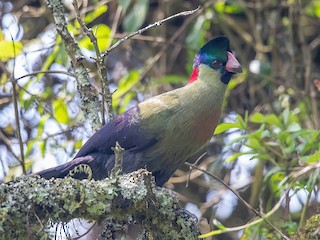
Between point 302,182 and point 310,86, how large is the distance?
4.14 feet

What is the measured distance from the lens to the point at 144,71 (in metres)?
5.12

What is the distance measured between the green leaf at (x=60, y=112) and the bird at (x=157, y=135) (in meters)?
0.84

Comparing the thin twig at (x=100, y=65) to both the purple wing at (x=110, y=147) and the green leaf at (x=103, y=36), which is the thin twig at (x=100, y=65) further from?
the green leaf at (x=103, y=36)

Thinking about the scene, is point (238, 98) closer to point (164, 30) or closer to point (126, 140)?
point (164, 30)

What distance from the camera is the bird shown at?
12.1 feet

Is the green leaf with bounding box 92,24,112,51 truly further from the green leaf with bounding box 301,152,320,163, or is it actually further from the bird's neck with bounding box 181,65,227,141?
the green leaf with bounding box 301,152,320,163

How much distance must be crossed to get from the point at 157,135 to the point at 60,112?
112cm

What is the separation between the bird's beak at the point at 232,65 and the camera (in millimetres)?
3926

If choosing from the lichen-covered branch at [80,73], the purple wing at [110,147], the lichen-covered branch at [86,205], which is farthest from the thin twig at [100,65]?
the lichen-covered branch at [86,205]

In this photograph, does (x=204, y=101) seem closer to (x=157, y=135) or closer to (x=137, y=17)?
(x=157, y=135)

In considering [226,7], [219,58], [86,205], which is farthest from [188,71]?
[86,205]

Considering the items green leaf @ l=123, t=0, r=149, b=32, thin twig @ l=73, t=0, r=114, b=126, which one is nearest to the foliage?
green leaf @ l=123, t=0, r=149, b=32

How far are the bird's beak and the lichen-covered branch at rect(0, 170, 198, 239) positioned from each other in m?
0.98

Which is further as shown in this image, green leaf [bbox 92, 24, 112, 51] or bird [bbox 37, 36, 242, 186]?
green leaf [bbox 92, 24, 112, 51]
